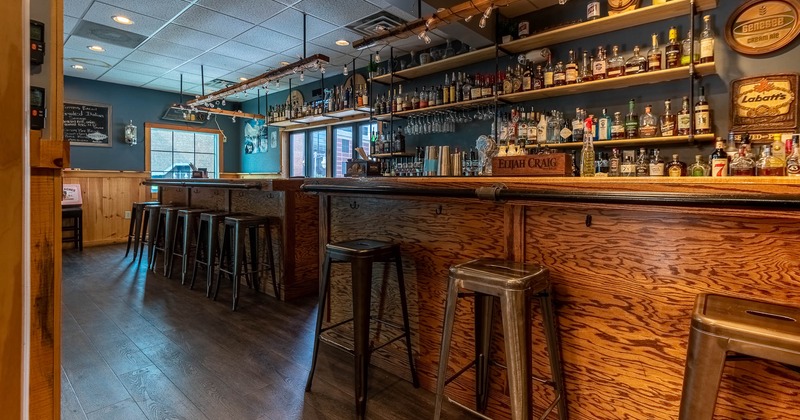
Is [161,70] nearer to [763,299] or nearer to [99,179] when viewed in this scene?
[99,179]

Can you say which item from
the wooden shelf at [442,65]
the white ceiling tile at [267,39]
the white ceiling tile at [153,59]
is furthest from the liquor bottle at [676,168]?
the white ceiling tile at [153,59]

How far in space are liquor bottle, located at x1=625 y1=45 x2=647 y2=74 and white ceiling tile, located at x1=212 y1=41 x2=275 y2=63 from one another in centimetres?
398

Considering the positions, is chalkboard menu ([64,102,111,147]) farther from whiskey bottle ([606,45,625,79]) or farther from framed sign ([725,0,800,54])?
framed sign ([725,0,800,54])

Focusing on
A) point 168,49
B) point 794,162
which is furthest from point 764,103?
point 168,49

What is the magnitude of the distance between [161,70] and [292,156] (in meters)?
2.30

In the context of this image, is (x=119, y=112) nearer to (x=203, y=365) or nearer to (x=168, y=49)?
(x=168, y=49)

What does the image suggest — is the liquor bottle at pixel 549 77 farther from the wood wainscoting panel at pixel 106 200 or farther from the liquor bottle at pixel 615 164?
the wood wainscoting panel at pixel 106 200

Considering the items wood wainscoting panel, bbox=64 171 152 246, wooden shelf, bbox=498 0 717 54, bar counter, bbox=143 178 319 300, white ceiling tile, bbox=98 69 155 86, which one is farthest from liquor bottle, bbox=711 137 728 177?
white ceiling tile, bbox=98 69 155 86

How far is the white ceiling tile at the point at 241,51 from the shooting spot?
15.7ft

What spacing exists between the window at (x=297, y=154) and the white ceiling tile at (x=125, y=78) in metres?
2.30

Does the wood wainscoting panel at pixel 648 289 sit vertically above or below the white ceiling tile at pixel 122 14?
below

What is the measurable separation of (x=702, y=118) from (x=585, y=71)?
0.94 meters

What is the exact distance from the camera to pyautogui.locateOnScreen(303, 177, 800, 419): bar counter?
1077mm

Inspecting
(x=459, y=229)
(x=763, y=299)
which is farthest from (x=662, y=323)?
(x=459, y=229)
